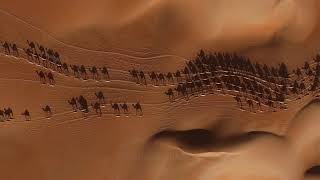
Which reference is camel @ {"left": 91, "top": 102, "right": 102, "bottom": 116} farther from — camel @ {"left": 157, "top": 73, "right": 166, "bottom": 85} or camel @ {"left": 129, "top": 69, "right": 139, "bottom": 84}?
camel @ {"left": 157, "top": 73, "right": 166, "bottom": 85}

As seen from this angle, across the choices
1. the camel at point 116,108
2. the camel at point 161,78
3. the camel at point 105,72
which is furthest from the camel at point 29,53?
the camel at point 161,78

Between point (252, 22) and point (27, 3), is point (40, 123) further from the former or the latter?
point (252, 22)

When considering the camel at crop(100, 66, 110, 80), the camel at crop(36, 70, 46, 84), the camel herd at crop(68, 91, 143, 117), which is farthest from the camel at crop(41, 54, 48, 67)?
the camel at crop(100, 66, 110, 80)

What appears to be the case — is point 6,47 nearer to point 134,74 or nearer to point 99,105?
point 99,105

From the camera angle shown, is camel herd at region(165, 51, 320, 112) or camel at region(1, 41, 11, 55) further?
camel herd at region(165, 51, 320, 112)

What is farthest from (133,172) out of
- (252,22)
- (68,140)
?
(252,22)

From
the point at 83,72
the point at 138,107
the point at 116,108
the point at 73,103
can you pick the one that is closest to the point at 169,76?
the point at 138,107

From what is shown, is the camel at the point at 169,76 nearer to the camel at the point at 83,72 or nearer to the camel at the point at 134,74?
the camel at the point at 134,74

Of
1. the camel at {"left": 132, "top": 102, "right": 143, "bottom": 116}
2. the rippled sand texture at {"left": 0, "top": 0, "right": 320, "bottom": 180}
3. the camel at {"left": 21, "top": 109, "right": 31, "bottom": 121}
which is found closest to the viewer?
the rippled sand texture at {"left": 0, "top": 0, "right": 320, "bottom": 180}
